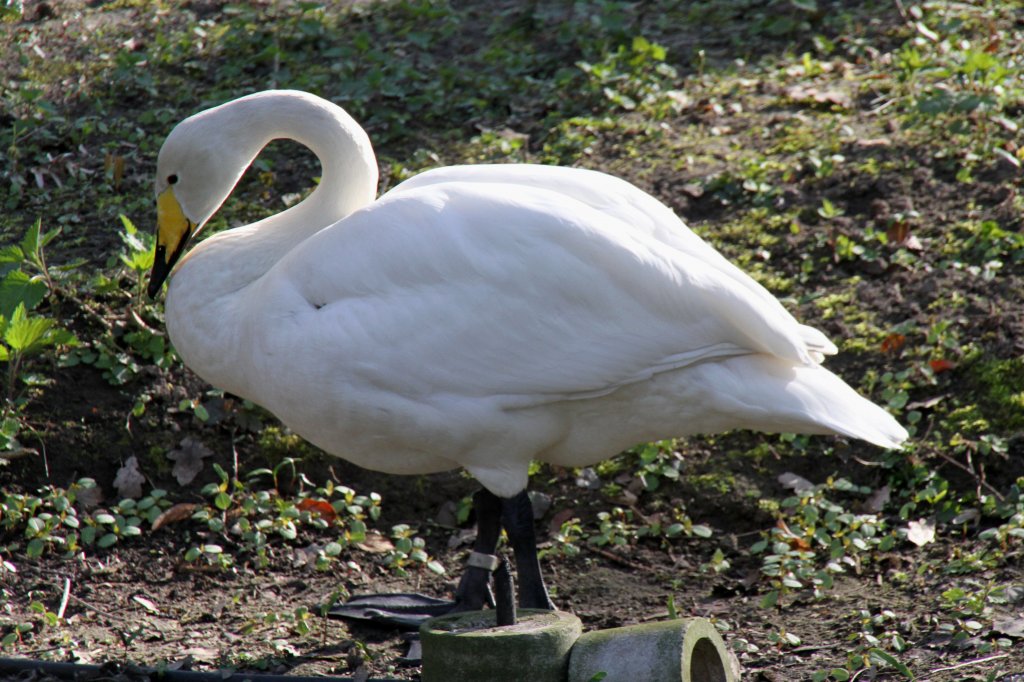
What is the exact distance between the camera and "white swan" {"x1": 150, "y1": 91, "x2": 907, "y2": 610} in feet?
11.3

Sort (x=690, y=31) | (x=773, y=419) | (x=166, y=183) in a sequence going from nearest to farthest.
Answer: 1. (x=773, y=419)
2. (x=166, y=183)
3. (x=690, y=31)

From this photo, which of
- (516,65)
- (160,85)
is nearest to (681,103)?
(516,65)

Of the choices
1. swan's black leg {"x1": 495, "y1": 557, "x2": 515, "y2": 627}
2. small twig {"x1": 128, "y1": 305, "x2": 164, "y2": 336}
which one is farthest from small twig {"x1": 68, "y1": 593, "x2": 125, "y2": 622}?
swan's black leg {"x1": 495, "y1": 557, "x2": 515, "y2": 627}

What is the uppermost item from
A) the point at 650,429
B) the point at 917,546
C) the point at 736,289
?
the point at 736,289

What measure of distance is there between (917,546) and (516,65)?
156 inches

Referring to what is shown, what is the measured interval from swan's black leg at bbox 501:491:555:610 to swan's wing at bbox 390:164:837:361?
0.86 m

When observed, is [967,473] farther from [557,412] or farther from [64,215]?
[64,215]

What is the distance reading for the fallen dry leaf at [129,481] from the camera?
4.49 m

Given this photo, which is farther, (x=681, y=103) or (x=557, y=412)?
(x=681, y=103)

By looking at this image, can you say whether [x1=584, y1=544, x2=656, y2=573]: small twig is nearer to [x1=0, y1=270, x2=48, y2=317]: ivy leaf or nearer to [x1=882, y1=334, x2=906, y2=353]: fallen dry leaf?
[x1=882, y1=334, x2=906, y2=353]: fallen dry leaf

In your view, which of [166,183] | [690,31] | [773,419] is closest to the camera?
[773,419]

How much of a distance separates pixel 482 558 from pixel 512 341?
0.87 m

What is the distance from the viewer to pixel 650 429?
12.0ft

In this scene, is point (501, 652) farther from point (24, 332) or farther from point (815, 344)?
point (24, 332)
